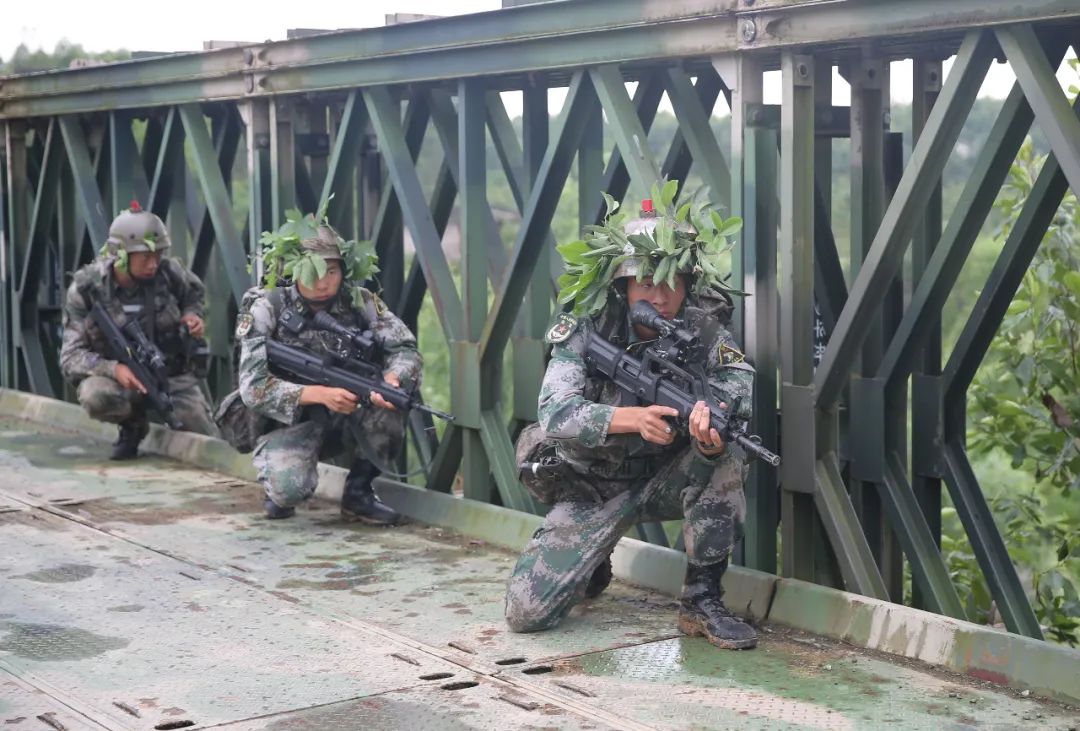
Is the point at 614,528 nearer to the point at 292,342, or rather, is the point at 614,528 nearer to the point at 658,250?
the point at 658,250

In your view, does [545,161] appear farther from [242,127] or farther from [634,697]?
[242,127]

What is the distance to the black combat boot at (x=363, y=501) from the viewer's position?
24.0 feet

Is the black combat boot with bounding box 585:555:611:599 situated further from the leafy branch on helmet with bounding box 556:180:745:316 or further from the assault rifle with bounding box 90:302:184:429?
the assault rifle with bounding box 90:302:184:429

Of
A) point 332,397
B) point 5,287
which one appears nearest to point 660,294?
point 332,397

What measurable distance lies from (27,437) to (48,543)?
3456 mm

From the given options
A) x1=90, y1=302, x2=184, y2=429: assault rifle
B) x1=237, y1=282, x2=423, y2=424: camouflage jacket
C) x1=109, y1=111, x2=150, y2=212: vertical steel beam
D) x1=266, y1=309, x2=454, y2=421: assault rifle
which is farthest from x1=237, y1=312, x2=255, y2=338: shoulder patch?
x1=109, y1=111, x2=150, y2=212: vertical steel beam

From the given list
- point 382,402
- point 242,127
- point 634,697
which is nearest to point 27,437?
point 242,127

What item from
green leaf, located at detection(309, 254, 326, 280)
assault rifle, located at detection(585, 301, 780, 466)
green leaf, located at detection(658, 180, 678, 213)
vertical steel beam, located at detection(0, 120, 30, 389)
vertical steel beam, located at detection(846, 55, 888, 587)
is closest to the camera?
assault rifle, located at detection(585, 301, 780, 466)

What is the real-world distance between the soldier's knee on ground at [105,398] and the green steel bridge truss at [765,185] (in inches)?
38.0

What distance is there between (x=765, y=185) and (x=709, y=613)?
5.31 ft

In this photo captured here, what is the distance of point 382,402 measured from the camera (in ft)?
23.0

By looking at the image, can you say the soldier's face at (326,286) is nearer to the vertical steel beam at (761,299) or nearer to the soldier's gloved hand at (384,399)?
the soldier's gloved hand at (384,399)

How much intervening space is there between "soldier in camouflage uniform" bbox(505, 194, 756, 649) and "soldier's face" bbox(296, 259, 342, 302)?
196 centimetres

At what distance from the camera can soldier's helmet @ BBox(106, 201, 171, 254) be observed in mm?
9023
